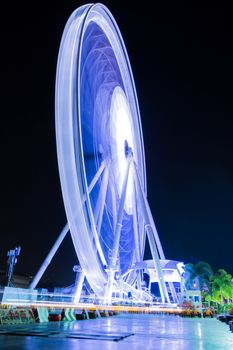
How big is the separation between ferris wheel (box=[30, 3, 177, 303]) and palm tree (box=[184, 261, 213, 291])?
91.9ft

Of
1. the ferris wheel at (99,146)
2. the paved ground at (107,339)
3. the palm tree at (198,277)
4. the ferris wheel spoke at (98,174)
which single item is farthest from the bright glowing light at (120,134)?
the palm tree at (198,277)

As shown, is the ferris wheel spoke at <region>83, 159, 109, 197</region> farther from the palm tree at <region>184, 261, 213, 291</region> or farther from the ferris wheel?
the palm tree at <region>184, 261, 213, 291</region>

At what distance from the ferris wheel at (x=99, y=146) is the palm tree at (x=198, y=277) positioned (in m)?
28.0

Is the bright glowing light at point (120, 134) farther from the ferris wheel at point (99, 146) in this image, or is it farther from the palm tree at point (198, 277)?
the palm tree at point (198, 277)

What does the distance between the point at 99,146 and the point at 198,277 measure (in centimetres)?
4460

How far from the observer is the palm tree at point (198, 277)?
201 feet

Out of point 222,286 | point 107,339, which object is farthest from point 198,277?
point 107,339

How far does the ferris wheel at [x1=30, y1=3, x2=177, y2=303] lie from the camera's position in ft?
55.1

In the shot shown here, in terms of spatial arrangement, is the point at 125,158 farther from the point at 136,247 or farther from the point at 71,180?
the point at 71,180

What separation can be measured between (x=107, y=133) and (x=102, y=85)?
295 centimetres

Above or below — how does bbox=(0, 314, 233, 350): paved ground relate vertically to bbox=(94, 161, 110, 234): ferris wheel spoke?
below

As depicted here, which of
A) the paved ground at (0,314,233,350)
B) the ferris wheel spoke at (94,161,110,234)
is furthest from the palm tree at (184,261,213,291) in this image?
the paved ground at (0,314,233,350)

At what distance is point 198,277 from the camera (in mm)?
Result: 61625

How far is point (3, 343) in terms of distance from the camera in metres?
7.64
